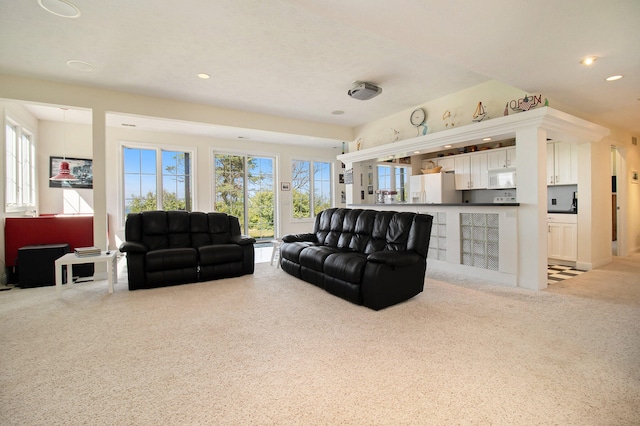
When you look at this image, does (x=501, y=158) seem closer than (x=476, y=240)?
No

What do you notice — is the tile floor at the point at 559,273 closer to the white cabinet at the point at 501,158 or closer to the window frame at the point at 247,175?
the white cabinet at the point at 501,158

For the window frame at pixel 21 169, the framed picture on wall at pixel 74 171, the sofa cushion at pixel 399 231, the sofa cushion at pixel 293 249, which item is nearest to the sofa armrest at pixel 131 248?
the sofa cushion at pixel 293 249

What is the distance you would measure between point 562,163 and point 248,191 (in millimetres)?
6582

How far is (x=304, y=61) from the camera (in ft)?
11.5

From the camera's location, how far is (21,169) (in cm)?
492

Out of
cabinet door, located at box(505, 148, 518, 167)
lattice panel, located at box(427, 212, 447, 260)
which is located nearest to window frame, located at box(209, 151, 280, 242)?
lattice panel, located at box(427, 212, 447, 260)

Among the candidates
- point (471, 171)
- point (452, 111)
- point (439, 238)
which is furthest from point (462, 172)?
point (439, 238)

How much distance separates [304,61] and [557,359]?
360cm

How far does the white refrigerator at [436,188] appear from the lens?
650 centimetres

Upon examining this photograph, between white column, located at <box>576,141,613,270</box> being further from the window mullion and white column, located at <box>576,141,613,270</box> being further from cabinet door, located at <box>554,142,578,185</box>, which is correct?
the window mullion

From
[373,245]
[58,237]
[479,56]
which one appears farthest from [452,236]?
[58,237]

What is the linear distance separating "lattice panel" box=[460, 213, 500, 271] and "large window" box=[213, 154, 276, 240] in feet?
16.5

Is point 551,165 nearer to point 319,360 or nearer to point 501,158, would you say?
point 501,158

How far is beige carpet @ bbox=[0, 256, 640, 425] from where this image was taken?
155 cm
